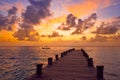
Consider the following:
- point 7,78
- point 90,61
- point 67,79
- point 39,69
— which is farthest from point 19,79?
point 67,79

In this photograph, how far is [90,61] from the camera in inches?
800

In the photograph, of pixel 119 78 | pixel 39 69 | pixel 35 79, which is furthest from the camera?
pixel 119 78

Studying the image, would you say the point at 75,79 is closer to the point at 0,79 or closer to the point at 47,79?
the point at 47,79

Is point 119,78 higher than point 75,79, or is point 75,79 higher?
point 75,79

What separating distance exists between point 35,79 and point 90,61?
30.0ft

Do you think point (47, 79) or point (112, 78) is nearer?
point (47, 79)

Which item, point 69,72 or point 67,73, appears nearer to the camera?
point 67,73

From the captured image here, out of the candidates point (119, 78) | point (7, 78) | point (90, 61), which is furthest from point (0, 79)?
point (119, 78)

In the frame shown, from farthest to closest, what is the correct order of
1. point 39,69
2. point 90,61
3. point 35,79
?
point 90,61
point 39,69
point 35,79

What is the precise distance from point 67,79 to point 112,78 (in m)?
18.3

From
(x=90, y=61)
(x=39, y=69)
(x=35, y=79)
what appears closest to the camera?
(x=35, y=79)

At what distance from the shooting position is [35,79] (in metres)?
12.6

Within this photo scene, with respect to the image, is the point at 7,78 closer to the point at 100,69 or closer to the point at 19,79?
the point at 19,79

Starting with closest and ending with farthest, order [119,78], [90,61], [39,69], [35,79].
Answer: [35,79]
[39,69]
[90,61]
[119,78]
